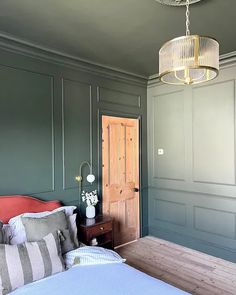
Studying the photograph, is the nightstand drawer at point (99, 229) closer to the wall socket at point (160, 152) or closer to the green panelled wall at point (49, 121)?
the green panelled wall at point (49, 121)

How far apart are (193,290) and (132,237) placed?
1.61m

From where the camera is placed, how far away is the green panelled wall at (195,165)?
351cm

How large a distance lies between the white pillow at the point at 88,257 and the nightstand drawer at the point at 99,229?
0.60 meters

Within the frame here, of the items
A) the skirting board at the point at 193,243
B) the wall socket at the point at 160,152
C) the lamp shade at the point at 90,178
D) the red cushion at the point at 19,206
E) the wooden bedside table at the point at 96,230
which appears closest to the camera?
the red cushion at the point at 19,206

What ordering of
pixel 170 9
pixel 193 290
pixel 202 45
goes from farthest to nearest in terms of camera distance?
pixel 193 290 < pixel 170 9 < pixel 202 45

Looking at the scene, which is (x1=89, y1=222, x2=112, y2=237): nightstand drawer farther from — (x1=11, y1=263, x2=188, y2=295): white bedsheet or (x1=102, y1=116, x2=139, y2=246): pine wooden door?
(x1=11, y1=263, x2=188, y2=295): white bedsheet

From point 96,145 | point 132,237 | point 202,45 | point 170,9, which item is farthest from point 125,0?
point 132,237

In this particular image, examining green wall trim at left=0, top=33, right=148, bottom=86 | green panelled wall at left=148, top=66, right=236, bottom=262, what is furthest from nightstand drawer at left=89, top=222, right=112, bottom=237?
green wall trim at left=0, top=33, right=148, bottom=86

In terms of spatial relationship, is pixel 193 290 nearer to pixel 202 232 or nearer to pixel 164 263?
pixel 164 263

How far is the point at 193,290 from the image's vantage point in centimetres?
275

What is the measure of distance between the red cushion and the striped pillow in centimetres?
70

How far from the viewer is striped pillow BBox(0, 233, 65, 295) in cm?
→ 185

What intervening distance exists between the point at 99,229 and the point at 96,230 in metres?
0.05

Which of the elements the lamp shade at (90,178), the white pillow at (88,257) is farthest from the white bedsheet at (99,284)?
the lamp shade at (90,178)
